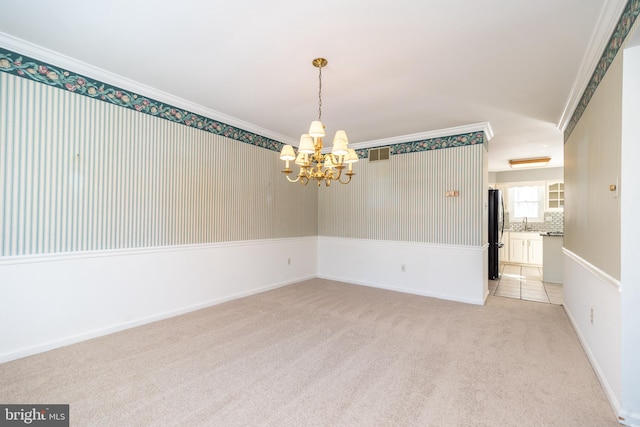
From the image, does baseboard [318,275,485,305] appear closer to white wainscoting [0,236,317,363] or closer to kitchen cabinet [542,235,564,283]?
white wainscoting [0,236,317,363]

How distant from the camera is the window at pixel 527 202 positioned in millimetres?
8305

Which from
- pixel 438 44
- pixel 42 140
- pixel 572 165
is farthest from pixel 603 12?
pixel 42 140

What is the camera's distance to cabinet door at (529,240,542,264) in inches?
312

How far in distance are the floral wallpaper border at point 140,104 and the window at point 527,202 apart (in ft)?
17.3

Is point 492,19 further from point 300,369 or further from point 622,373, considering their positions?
point 300,369

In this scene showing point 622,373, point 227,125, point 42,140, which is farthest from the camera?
point 227,125

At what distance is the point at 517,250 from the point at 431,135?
17.5ft

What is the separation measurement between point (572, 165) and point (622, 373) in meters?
2.59

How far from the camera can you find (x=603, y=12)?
81.1 inches

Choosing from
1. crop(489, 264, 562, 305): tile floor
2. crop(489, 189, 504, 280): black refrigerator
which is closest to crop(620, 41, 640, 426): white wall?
crop(489, 264, 562, 305): tile floor

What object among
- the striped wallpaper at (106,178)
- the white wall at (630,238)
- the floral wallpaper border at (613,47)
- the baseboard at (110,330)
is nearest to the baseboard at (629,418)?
the white wall at (630,238)

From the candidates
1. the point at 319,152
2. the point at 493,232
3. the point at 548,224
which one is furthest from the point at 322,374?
the point at 548,224

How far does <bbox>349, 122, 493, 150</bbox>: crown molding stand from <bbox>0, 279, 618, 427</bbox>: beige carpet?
2.72 meters

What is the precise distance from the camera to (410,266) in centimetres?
511
